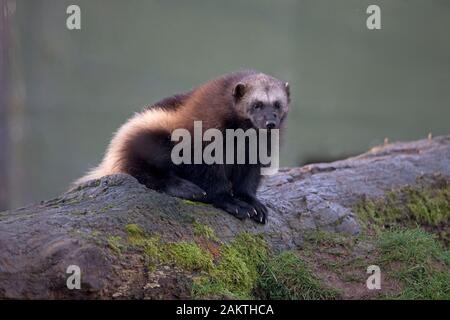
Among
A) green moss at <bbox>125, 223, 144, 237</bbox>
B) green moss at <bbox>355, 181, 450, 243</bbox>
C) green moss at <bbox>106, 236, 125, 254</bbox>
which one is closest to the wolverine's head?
green moss at <bbox>355, 181, 450, 243</bbox>

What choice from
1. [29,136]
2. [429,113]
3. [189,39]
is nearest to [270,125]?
[189,39]

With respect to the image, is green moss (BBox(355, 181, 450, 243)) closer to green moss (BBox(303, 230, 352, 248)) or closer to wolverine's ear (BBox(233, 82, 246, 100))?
green moss (BBox(303, 230, 352, 248))

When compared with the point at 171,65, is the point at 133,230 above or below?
below

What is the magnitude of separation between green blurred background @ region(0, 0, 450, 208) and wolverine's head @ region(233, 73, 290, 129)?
4.12 metres

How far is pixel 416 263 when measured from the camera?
12.3ft

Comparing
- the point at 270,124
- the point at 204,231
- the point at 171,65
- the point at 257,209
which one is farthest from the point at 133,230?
the point at 171,65

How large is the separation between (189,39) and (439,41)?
3.26 meters

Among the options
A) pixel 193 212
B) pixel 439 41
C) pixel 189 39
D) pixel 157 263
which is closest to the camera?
pixel 157 263

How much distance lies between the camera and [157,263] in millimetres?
3117

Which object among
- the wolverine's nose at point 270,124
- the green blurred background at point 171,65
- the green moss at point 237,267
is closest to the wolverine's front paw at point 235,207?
the green moss at point 237,267

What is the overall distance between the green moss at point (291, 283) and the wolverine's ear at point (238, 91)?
99 cm

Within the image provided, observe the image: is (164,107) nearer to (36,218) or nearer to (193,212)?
(193,212)

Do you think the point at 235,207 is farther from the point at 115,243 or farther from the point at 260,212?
the point at 115,243

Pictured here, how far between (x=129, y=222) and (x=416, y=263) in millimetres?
1556
